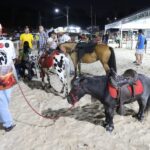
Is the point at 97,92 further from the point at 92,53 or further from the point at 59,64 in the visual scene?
the point at 92,53

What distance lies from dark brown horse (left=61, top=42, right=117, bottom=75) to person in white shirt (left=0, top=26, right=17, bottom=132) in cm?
440

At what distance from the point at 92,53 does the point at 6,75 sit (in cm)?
483

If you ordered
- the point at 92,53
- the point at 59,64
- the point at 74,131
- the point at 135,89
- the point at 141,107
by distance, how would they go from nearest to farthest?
the point at 135,89 < the point at 74,131 < the point at 141,107 < the point at 59,64 < the point at 92,53

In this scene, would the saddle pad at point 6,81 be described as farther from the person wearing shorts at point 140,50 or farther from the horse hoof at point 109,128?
the person wearing shorts at point 140,50

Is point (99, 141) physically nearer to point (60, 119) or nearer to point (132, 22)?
point (60, 119)

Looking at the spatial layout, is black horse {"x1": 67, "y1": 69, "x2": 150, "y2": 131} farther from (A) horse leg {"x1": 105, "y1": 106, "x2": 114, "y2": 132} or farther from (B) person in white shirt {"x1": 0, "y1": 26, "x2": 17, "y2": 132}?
(B) person in white shirt {"x1": 0, "y1": 26, "x2": 17, "y2": 132}

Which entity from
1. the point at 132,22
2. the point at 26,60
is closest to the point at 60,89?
the point at 26,60

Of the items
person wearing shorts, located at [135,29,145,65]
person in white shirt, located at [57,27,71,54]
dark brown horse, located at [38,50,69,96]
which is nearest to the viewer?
dark brown horse, located at [38,50,69,96]

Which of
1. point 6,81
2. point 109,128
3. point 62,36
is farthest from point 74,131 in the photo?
point 62,36

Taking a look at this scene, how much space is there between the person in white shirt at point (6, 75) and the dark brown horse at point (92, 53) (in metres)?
4.40

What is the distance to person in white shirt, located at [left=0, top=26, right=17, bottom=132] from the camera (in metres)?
5.09

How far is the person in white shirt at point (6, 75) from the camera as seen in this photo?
5.09 meters

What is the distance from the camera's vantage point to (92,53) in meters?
9.59

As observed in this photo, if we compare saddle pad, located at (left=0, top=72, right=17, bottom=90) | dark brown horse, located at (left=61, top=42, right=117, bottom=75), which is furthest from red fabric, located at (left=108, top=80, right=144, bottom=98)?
dark brown horse, located at (left=61, top=42, right=117, bottom=75)
